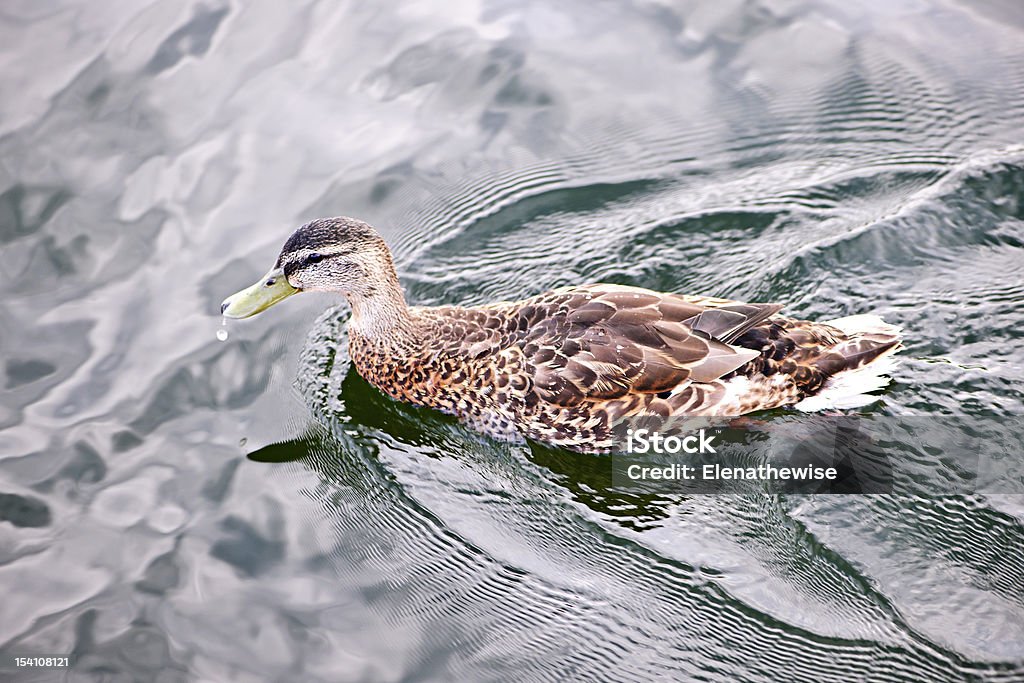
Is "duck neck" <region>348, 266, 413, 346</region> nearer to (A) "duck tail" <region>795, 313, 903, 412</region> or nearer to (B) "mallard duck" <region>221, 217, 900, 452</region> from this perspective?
(B) "mallard duck" <region>221, 217, 900, 452</region>

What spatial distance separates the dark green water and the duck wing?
0.62 m

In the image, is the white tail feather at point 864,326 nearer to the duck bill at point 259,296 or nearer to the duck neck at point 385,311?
the duck neck at point 385,311

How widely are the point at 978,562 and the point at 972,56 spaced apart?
4.92 meters

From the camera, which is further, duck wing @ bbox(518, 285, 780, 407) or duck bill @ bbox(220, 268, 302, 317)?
duck bill @ bbox(220, 268, 302, 317)

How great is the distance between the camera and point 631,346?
600 cm

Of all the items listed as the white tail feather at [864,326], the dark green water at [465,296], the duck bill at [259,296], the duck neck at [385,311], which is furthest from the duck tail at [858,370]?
the duck bill at [259,296]

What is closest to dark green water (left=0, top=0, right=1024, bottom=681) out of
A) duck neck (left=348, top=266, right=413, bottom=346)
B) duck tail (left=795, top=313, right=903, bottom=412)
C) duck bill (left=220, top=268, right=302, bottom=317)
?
duck tail (left=795, top=313, right=903, bottom=412)

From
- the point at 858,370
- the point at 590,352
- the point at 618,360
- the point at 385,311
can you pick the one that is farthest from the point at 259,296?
the point at 858,370

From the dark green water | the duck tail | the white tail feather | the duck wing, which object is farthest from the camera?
the white tail feather

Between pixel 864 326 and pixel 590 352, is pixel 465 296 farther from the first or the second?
pixel 864 326

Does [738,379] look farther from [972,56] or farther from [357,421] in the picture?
[972,56]

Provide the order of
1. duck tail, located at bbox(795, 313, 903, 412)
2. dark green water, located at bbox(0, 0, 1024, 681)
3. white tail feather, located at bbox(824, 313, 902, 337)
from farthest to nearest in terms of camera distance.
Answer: white tail feather, located at bbox(824, 313, 902, 337) < duck tail, located at bbox(795, 313, 903, 412) < dark green water, located at bbox(0, 0, 1024, 681)

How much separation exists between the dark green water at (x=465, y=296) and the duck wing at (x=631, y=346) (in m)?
0.62

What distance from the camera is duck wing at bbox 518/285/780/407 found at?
598cm
